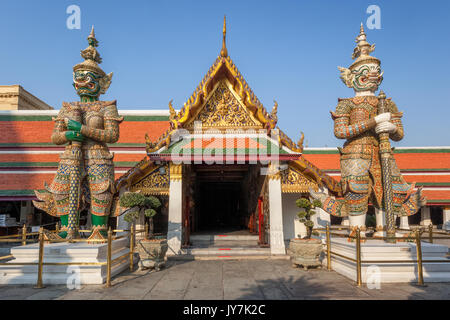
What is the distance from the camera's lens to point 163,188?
26.8ft

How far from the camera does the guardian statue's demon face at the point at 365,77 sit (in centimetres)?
619

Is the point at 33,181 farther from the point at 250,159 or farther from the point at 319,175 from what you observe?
the point at 319,175

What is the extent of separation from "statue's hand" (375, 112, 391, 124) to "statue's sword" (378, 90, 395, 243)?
200 millimetres

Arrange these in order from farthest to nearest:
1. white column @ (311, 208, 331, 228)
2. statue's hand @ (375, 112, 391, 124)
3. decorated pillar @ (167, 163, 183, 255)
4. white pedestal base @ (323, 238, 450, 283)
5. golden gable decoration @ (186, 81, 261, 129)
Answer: white column @ (311, 208, 331, 228) < golden gable decoration @ (186, 81, 261, 129) < decorated pillar @ (167, 163, 183, 255) < statue's hand @ (375, 112, 391, 124) < white pedestal base @ (323, 238, 450, 283)

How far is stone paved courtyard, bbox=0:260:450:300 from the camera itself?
440 cm

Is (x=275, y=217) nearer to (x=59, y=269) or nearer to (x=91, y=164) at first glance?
(x=91, y=164)

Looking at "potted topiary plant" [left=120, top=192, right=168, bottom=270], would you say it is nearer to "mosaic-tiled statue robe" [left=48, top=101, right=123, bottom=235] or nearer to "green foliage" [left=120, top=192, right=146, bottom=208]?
"green foliage" [left=120, top=192, right=146, bottom=208]

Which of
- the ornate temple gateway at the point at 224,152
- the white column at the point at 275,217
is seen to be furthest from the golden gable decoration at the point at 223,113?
the white column at the point at 275,217

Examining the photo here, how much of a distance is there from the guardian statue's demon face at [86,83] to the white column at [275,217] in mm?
5481

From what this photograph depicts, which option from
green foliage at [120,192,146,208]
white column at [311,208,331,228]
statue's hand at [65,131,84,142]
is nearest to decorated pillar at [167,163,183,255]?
green foliage at [120,192,146,208]

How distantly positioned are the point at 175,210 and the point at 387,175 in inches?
217

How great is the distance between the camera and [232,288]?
4.81 metres
